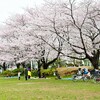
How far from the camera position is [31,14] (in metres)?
37.0

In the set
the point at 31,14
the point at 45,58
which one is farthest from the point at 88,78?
the point at 31,14

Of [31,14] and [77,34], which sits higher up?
[31,14]

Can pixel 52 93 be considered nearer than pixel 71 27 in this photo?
Yes

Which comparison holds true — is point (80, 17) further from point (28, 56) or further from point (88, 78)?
point (28, 56)

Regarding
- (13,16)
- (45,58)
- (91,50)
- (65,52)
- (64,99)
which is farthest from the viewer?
(13,16)

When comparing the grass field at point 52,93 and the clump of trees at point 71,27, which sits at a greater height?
the clump of trees at point 71,27

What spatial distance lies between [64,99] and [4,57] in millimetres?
31892

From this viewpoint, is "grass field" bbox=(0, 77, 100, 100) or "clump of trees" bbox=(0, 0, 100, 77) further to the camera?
"clump of trees" bbox=(0, 0, 100, 77)

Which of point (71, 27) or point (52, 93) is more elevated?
point (71, 27)

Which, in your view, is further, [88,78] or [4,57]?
[4,57]

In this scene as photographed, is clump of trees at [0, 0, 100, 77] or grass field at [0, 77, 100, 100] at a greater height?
clump of trees at [0, 0, 100, 77]

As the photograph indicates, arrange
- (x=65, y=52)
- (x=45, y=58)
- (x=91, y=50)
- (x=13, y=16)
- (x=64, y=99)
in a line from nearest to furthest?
(x=64, y=99)
(x=91, y=50)
(x=65, y=52)
(x=45, y=58)
(x=13, y=16)

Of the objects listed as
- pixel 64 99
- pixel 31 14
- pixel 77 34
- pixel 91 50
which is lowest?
pixel 64 99

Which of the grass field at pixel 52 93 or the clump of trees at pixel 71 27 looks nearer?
the grass field at pixel 52 93
